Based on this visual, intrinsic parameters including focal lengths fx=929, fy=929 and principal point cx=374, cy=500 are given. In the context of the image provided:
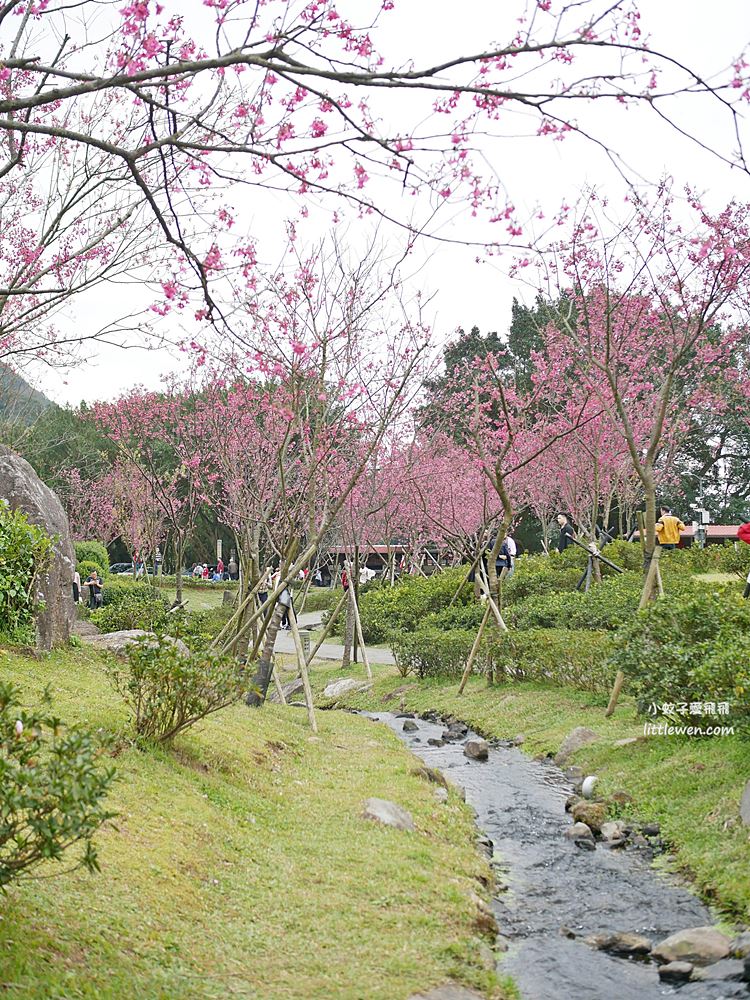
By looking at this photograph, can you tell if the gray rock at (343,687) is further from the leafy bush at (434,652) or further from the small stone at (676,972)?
the small stone at (676,972)

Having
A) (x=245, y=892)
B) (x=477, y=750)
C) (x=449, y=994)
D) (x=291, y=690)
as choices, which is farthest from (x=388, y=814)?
(x=291, y=690)

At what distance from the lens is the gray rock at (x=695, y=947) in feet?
16.3

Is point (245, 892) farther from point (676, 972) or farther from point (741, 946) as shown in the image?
point (741, 946)

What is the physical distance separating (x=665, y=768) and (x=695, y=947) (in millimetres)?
3032

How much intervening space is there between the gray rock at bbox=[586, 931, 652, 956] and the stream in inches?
2.5

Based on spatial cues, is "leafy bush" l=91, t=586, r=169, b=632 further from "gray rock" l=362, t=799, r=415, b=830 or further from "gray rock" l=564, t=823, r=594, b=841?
"gray rock" l=564, t=823, r=594, b=841

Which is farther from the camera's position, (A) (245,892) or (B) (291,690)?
(B) (291,690)

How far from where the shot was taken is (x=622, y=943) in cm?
524

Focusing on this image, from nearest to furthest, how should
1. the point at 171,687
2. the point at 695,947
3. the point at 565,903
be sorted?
the point at 695,947, the point at 565,903, the point at 171,687

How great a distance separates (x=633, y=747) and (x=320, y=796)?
3.15 m

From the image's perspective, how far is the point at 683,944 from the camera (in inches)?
200

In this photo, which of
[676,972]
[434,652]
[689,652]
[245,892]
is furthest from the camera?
[434,652]

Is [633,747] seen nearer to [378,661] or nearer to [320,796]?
[320,796]

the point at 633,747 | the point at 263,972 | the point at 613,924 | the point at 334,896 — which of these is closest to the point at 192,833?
the point at 334,896
